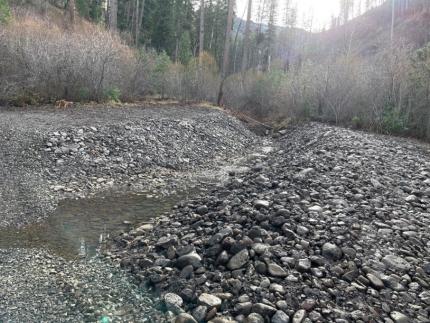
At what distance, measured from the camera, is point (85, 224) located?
572cm

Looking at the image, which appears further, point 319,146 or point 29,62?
point 29,62

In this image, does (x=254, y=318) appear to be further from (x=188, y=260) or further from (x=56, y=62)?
(x=56, y=62)

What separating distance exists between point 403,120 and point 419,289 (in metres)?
A: 12.1

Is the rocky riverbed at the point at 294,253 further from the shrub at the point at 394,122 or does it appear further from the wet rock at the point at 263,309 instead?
the shrub at the point at 394,122

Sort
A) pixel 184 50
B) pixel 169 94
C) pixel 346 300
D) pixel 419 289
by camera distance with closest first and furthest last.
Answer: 1. pixel 346 300
2. pixel 419 289
3. pixel 169 94
4. pixel 184 50

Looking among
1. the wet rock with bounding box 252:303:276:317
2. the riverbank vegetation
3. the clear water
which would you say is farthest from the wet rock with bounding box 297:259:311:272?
the riverbank vegetation

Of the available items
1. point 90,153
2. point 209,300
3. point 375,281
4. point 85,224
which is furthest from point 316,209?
point 90,153

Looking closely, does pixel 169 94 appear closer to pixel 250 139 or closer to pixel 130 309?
pixel 250 139

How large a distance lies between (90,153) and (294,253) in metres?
6.06

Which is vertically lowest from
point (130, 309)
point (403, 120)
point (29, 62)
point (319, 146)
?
point (130, 309)

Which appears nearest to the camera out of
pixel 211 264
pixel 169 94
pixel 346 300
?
pixel 346 300

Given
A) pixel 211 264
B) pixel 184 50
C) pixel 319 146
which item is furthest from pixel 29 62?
pixel 184 50

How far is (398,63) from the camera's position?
47.1 ft

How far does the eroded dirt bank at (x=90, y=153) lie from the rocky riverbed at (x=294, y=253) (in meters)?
1.98
